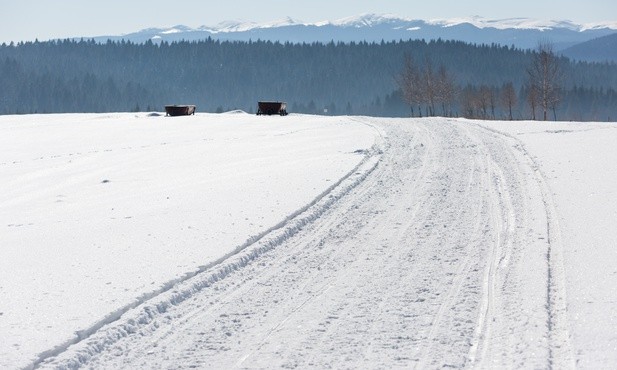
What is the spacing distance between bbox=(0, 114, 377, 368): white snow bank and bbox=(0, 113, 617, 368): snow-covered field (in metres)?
0.04

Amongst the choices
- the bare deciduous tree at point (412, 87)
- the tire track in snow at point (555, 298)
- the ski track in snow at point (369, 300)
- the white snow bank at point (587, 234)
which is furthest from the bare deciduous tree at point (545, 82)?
the ski track in snow at point (369, 300)

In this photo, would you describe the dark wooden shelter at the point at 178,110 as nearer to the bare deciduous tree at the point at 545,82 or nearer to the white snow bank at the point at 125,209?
the white snow bank at the point at 125,209

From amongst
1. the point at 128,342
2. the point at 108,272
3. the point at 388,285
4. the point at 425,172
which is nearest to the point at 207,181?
the point at 425,172

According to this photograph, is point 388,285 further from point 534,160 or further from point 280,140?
point 280,140

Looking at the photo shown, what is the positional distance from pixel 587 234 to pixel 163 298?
537 centimetres

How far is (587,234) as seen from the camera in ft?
30.0

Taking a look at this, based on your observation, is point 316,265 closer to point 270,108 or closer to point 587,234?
point 587,234

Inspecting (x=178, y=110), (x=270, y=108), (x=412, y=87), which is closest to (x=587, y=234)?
(x=270, y=108)

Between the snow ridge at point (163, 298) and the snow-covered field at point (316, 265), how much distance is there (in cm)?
2

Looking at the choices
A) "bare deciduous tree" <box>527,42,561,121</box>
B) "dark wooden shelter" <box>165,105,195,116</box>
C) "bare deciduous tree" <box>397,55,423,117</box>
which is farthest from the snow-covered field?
"bare deciduous tree" <box>397,55,423,117</box>

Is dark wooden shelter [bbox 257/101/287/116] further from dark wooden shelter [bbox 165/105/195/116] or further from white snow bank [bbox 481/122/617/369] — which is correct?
white snow bank [bbox 481/122/617/369]

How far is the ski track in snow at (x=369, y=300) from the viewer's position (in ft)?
16.8

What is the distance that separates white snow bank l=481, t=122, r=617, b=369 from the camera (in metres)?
5.45

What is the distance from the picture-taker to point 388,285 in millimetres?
6879
